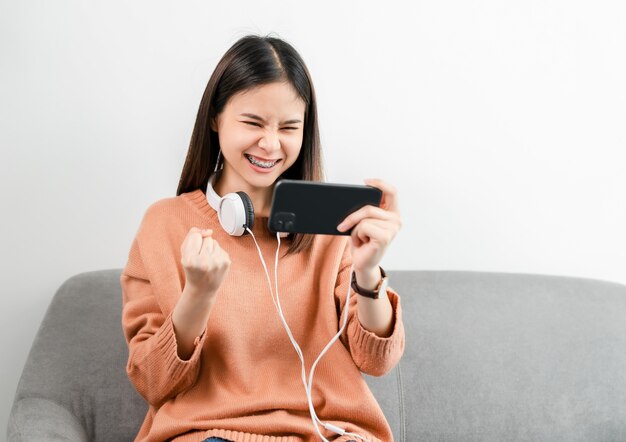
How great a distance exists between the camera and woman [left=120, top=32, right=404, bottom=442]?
142 centimetres

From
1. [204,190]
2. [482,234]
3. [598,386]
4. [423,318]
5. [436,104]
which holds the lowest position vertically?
[598,386]

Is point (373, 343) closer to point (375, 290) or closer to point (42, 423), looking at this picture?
point (375, 290)

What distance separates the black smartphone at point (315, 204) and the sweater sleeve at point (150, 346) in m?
0.26

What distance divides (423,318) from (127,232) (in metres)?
0.73

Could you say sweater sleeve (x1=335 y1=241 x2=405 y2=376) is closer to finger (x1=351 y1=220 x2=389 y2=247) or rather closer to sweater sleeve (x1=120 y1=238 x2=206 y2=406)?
finger (x1=351 y1=220 x2=389 y2=247)

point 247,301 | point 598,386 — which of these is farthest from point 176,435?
point 598,386

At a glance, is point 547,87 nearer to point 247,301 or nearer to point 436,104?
point 436,104

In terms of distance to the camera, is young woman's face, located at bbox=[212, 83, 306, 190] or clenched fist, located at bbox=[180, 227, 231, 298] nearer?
clenched fist, located at bbox=[180, 227, 231, 298]

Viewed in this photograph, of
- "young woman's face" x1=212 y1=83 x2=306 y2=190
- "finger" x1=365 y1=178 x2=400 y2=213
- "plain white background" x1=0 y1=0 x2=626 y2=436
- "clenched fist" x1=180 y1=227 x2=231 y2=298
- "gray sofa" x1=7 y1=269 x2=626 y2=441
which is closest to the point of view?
"clenched fist" x1=180 y1=227 x2=231 y2=298

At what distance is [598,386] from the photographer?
1949 millimetres

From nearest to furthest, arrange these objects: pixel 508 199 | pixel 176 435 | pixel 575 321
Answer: pixel 176 435 → pixel 575 321 → pixel 508 199

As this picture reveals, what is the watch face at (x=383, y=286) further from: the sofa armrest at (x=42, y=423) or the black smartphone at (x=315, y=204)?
the sofa armrest at (x=42, y=423)

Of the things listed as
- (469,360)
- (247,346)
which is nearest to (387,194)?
(247,346)

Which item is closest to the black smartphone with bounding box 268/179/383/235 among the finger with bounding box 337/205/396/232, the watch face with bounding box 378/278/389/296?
the finger with bounding box 337/205/396/232
